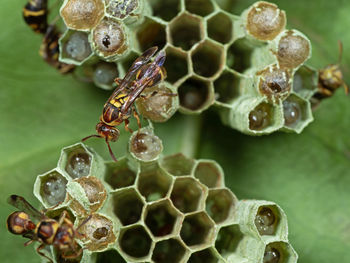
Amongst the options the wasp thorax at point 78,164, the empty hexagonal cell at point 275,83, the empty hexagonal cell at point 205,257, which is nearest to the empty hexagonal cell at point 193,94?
the empty hexagonal cell at point 275,83

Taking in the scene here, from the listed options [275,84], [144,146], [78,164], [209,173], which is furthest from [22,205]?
[275,84]

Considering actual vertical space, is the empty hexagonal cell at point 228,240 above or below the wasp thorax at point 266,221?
below

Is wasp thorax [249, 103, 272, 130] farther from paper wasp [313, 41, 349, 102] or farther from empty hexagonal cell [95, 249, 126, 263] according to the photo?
empty hexagonal cell [95, 249, 126, 263]

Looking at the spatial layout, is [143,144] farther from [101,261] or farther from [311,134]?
[311,134]

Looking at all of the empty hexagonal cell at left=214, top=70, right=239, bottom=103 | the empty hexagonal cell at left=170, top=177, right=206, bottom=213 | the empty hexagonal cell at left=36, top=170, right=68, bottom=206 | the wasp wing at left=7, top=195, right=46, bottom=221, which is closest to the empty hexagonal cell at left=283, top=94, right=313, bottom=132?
the empty hexagonal cell at left=214, top=70, right=239, bottom=103

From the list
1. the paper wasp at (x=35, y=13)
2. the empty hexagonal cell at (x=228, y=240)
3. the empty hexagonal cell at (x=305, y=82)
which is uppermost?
the paper wasp at (x=35, y=13)

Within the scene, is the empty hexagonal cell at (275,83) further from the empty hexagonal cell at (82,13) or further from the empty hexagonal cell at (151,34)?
the empty hexagonal cell at (82,13)

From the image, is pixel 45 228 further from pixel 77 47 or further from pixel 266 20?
pixel 266 20
